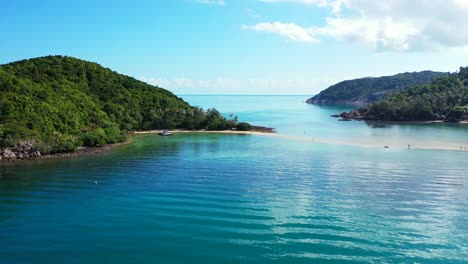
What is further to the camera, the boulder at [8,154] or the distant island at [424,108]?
the distant island at [424,108]

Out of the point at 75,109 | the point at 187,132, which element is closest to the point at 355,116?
the point at 187,132

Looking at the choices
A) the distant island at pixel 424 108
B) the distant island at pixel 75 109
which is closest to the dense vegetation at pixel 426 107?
the distant island at pixel 424 108

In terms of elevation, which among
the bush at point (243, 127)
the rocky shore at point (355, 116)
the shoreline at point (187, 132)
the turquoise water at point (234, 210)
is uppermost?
the rocky shore at point (355, 116)

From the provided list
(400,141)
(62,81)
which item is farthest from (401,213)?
(62,81)

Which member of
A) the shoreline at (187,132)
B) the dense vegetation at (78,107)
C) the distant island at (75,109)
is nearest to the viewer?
the shoreline at (187,132)

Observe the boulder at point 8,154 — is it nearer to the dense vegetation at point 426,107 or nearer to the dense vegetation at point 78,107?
the dense vegetation at point 78,107

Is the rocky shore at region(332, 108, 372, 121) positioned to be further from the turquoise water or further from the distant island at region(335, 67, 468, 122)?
the turquoise water

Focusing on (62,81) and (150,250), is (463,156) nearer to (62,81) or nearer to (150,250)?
(150,250)
